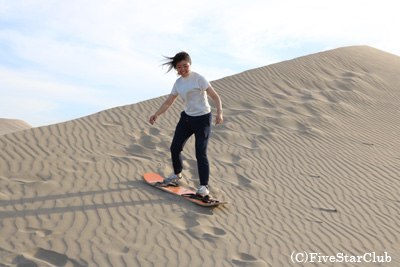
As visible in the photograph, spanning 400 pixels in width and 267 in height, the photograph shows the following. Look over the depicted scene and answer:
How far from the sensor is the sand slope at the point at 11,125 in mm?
22297

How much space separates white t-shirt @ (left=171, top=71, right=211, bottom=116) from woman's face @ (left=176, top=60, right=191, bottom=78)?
8cm

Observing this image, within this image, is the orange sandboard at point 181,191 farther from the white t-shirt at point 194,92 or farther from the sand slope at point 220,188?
the white t-shirt at point 194,92

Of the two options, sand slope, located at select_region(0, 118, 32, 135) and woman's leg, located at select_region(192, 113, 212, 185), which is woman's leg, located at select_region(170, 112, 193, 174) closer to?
woman's leg, located at select_region(192, 113, 212, 185)

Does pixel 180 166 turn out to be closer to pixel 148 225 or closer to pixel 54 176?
pixel 148 225

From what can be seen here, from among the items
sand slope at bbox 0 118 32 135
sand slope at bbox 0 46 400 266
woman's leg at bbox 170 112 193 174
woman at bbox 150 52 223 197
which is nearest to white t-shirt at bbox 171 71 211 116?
woman at bbox 150 52 223 197

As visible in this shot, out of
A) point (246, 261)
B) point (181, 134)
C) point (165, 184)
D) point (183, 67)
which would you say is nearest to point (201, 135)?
point (181, 134)

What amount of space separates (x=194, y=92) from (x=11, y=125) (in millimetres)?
21571

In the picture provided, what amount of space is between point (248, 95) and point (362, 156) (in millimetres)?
4240

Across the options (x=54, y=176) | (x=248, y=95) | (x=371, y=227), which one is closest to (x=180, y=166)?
(x=54, y=176)

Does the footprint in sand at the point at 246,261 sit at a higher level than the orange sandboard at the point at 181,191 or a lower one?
lower

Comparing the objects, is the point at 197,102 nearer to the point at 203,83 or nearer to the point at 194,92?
the point at 194,92

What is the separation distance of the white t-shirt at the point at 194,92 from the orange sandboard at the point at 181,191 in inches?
43.3

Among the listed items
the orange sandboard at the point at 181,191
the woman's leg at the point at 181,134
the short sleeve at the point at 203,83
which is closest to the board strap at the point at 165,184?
the orange sandboard at the point at 181,191

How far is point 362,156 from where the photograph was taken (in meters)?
8.20
